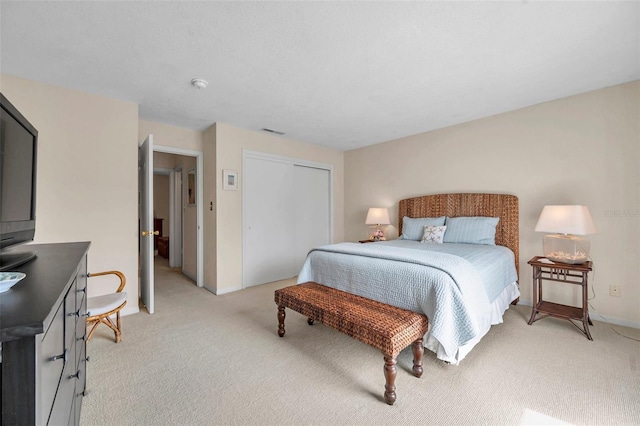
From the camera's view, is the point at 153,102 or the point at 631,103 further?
the point at 153,102

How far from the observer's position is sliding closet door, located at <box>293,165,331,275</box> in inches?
189

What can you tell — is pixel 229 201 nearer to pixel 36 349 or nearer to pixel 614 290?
pixel 36 349

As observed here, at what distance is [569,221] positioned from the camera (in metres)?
2.53

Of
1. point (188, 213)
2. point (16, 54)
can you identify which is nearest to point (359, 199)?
point (188, 213)

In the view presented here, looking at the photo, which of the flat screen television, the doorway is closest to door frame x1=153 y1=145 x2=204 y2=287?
the doorway

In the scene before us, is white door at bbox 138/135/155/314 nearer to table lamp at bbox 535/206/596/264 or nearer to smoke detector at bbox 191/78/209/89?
smoke detector at bbox 191/78/209/89

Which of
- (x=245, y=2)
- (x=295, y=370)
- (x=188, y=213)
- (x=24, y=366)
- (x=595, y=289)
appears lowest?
(x=295, y=370)

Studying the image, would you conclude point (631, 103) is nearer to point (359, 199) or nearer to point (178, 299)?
point (359, 199)

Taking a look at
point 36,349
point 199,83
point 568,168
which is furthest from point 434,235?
point 36,349

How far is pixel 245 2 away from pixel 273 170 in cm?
288

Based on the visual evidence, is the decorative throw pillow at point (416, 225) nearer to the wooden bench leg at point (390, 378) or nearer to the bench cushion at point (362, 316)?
the bench cushion at point (362, 316)

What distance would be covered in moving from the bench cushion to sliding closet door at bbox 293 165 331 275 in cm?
234

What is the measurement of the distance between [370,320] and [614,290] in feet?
9.04

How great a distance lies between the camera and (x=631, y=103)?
2.64 metres
